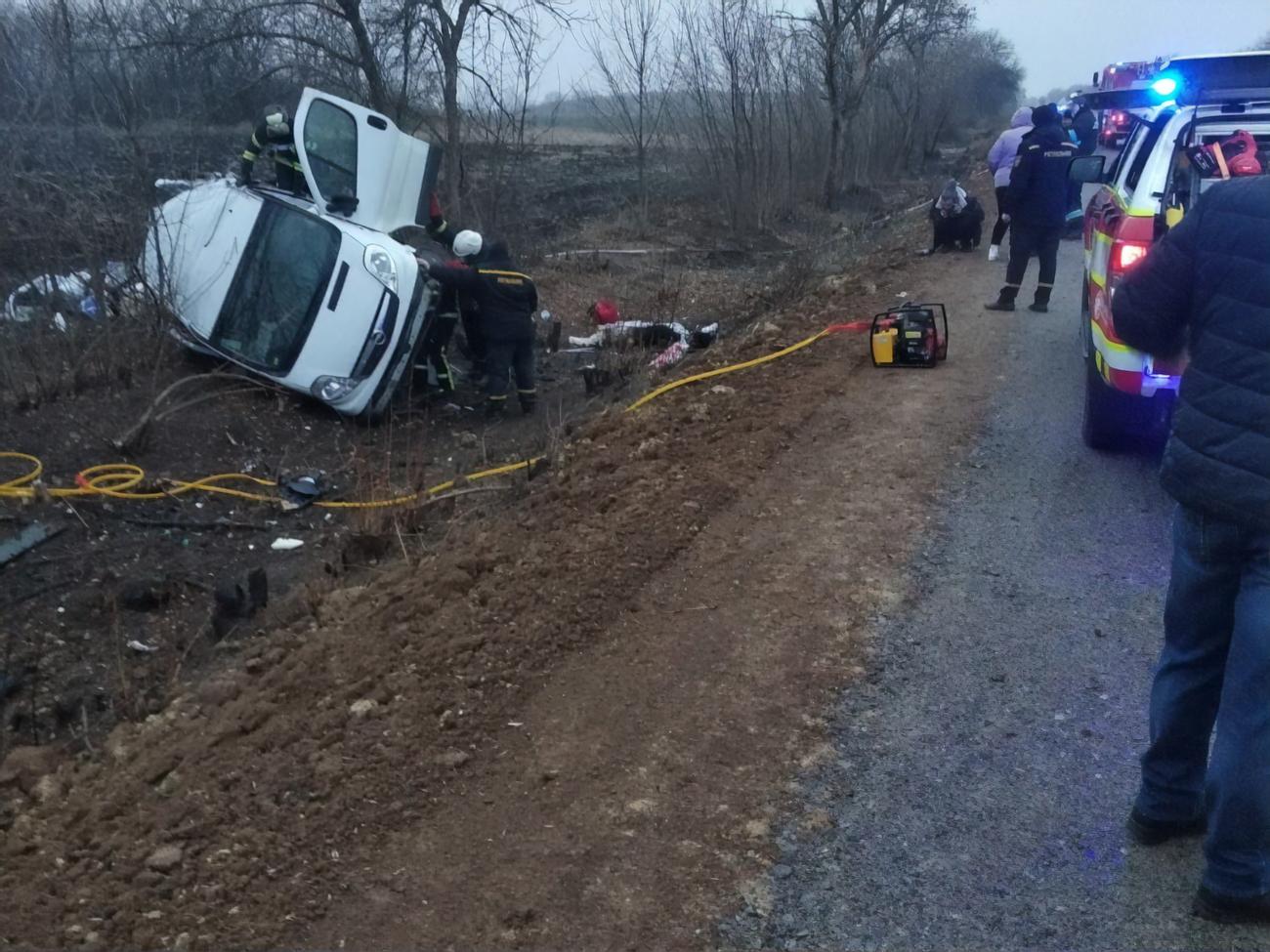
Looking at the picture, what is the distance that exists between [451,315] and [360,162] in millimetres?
1453

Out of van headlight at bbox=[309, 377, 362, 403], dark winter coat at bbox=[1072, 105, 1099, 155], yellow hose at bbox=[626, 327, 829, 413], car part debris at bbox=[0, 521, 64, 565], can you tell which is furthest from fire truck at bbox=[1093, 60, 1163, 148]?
car part debris at bbox=[0, 521, 64, 565]

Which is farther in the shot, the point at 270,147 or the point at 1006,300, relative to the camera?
the point at 1006,300

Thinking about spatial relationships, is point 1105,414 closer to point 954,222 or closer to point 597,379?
point 597,379

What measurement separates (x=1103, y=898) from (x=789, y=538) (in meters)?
2.61

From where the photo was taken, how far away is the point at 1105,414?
21.2 ft

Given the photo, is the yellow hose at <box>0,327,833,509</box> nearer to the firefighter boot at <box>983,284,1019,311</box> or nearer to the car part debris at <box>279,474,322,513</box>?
the car part debris at <box>279,474,322,513</box>

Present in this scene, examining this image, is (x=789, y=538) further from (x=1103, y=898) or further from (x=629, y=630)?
(x=1103, y=898)

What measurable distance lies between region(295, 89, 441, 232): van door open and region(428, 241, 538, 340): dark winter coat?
2.21 ft

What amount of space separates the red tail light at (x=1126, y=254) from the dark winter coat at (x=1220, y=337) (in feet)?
9.64

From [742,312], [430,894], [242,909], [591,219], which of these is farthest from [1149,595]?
[591,219]

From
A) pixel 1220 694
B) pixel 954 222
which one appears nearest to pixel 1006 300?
pixel 954 222

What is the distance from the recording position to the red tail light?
5.71 metres

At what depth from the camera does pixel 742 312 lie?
12656 millimetres

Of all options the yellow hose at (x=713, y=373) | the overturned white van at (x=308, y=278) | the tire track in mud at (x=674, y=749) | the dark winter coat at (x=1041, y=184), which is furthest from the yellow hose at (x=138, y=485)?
the dark winter coat at (x=1041, y=184)
